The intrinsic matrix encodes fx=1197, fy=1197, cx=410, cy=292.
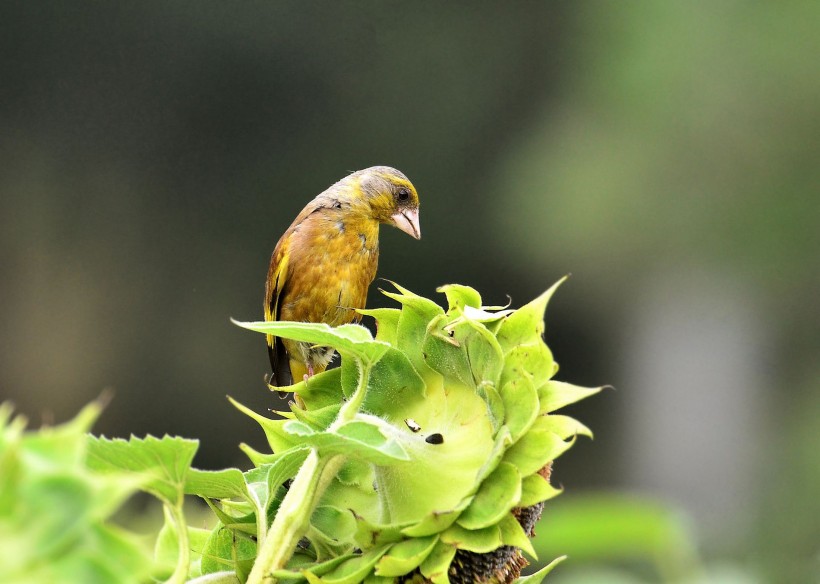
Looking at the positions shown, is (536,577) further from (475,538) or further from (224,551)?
(224,551)

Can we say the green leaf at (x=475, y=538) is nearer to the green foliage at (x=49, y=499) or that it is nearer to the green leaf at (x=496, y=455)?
the green leaf at (x=496, y=455)

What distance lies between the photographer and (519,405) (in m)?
0.81

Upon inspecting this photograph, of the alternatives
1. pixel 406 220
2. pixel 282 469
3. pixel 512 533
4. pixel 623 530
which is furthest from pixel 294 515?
pixel 406 220

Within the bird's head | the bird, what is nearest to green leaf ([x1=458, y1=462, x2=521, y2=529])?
the bird

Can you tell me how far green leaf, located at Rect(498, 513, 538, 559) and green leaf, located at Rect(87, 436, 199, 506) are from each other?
0.22 metres

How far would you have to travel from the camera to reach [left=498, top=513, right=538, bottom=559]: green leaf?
790mm

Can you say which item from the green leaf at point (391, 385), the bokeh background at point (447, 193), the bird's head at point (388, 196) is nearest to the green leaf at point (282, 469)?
the green leaf at point (391, 385)

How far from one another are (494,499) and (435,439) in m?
0.08

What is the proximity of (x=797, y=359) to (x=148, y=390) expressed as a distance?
5566mm

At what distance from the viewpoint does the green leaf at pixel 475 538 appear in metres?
0.78

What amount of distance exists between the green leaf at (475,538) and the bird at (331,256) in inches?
50.7

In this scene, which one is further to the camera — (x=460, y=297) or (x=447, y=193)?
(x=447, y=193)

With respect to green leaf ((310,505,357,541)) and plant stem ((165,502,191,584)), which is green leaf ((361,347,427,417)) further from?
plant stem ((165,502,191,584))

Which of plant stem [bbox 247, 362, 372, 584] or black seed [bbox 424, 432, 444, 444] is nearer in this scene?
plant stem [bbox 247, 362, 372, 584]
